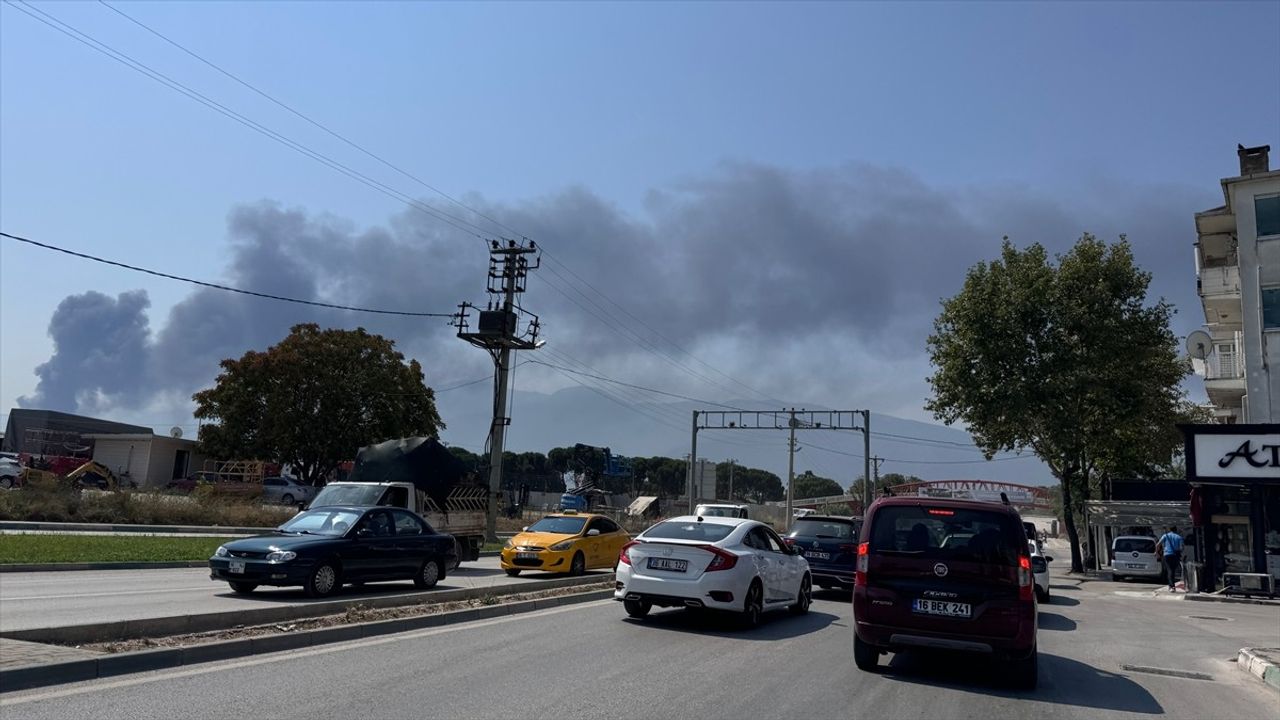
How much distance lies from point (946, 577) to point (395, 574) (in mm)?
9547

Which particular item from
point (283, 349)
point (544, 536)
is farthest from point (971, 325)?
point (283, 349)

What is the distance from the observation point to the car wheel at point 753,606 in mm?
12469

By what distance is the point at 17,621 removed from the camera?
10.4m

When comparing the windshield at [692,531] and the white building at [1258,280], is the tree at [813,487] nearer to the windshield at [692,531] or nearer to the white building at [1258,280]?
the white building at [1258,280]

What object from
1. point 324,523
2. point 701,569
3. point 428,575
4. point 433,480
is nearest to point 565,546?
point 428,575

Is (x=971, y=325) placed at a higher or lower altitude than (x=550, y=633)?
higher

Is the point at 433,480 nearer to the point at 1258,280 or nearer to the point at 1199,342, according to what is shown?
the point at 1258,280

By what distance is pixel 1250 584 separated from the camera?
24.9m

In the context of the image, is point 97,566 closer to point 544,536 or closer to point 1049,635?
point 544,536

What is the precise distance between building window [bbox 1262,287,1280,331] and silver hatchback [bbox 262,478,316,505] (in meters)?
43.1

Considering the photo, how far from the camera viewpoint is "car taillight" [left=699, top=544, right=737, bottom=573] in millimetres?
12125

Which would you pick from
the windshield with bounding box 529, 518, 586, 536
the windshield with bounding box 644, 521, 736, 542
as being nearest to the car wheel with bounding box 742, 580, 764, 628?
the windshield with bounding box 644, 521, 736, 542

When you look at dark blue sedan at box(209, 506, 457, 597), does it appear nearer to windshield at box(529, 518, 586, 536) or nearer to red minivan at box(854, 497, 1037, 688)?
windshield at box(529, 518, 586, 536)

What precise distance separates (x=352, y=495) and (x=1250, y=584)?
76.0 ft
